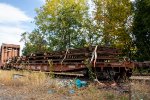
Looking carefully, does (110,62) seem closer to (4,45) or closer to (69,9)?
(4,45)

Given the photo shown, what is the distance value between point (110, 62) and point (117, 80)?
38.1 inches

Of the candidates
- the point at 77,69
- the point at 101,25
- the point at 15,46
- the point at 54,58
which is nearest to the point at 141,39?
the point at 101,25

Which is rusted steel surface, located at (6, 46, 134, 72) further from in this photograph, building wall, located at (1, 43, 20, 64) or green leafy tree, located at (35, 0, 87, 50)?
green leafy tree, located at (35, 0, 87, 50)

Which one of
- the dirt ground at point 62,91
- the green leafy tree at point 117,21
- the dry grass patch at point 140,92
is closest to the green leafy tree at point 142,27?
the green leafy tree at point 117,21

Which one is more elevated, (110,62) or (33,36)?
(33,36)

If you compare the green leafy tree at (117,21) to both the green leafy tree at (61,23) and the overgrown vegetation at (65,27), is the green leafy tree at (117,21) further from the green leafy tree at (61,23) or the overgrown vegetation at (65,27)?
the green leafy tree at (61,23)

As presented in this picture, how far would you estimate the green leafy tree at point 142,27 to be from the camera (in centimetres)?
3556

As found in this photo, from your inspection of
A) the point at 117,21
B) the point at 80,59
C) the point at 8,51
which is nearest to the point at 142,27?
the point at 117,21

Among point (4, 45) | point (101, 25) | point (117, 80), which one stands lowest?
point (117, 80)

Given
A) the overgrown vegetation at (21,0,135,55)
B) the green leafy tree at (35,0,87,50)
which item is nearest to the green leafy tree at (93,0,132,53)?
the overgrown vegetation at (21,0,135,55)

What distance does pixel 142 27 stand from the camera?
37219mm

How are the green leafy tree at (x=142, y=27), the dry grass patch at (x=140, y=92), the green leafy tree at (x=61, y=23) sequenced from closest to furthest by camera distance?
1. the dry grass patch at (x=140, y=92)
2. the green leafy tree at (x=142, y=27)
3. the green leafy tree at (x=61, y=23)

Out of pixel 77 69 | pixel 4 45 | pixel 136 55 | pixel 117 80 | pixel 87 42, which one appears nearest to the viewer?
pixel 117 80

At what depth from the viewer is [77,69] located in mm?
19484
